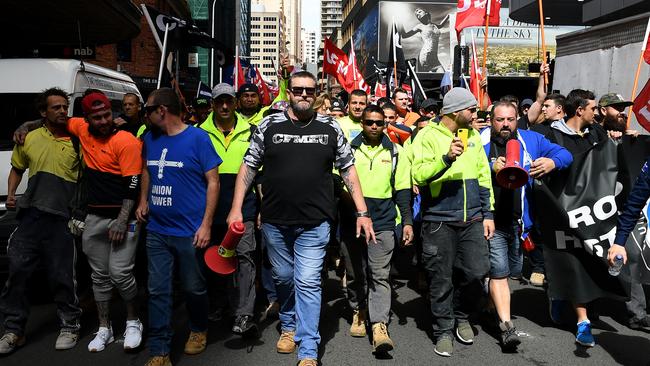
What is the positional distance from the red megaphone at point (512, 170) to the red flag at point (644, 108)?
104 inches

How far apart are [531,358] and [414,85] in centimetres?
747

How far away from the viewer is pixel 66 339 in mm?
4941

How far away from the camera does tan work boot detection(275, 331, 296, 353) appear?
16.0 ft

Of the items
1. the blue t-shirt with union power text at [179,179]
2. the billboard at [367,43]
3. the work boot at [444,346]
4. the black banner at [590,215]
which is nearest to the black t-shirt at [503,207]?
the black banner at [590,215]

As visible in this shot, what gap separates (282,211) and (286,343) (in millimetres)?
1174

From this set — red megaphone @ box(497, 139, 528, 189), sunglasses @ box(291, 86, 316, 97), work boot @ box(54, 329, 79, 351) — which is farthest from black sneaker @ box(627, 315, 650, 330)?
work boot @ box(54, 329, 79, 351)

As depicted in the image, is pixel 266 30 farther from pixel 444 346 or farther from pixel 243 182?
pixel 444 346

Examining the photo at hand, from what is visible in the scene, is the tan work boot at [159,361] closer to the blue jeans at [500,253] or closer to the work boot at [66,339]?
the work boot at [66,339]

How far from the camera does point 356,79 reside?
12.5 m

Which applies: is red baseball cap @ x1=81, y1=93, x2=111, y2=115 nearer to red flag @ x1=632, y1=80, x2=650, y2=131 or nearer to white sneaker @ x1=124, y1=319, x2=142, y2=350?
white sneaker @ x1=124, y1=319, x2=142, y2=350

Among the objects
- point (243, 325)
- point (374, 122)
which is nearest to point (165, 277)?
point (243, 325)

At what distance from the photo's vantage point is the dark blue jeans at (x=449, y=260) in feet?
16.0

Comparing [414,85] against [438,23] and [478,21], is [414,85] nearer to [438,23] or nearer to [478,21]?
[478,21]

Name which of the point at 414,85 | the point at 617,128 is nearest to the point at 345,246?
the point at 617,128
